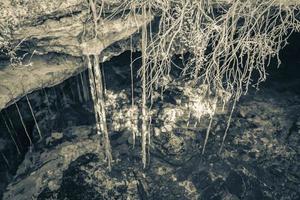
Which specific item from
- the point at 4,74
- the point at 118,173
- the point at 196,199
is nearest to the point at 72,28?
the point at 4,74

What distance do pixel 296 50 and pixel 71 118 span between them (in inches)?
187

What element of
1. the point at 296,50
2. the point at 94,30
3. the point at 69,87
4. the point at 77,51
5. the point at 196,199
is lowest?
the point at 196,199

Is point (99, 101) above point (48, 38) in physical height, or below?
below

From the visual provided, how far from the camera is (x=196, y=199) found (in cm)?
523

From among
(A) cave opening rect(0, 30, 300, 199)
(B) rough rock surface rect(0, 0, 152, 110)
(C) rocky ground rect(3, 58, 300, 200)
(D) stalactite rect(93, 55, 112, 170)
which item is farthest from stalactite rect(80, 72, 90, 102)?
(B) rough rock surface rect(0, 0, 152, 110)

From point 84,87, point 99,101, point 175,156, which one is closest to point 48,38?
point 99,101

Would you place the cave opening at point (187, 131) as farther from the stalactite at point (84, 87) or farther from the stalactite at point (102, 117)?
the stalactite at point (102, 117)

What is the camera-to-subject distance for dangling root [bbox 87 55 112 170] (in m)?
5.39

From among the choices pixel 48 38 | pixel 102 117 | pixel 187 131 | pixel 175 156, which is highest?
pixel 48 38

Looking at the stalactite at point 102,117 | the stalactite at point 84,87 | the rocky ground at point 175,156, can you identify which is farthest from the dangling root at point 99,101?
the stalactite at point 84,87

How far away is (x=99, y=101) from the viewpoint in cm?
594

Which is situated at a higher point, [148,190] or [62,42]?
[62,42]

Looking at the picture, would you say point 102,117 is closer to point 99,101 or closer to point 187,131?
point 99,101

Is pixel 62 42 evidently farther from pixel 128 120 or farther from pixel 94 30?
pixel 128 120
